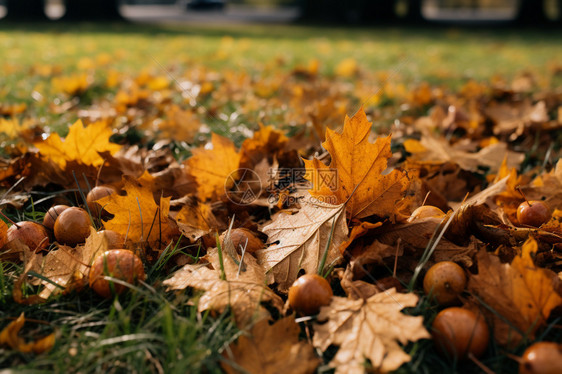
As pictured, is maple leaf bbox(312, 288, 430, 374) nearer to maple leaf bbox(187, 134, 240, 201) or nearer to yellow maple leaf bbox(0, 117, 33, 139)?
maple leaf bbox(187, 134, 240, 201)

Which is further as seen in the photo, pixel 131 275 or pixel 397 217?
pixel 397 217

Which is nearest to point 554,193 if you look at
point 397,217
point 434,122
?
point 397,217

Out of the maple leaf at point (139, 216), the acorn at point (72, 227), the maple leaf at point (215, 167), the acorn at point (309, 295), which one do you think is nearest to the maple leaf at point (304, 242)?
the acorn at point (309, 295)

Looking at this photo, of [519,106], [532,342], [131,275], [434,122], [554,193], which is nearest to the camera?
[532,342]

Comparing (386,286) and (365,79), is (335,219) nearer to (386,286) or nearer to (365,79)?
(386,286)

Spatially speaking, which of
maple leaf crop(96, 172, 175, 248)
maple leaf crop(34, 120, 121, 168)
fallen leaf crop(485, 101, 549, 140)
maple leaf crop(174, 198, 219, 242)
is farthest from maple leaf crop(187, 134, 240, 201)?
fallen leaf crop(485, 101, 549, 140)

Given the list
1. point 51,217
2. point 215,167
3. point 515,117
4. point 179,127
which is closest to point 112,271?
point 51,217

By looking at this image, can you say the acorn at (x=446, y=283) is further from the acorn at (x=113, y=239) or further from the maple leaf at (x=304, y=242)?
the acorn at (x=113, y=239)
